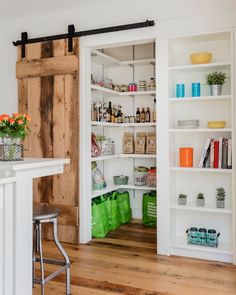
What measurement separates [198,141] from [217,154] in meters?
0.34

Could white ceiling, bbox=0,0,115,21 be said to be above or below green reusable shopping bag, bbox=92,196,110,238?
above

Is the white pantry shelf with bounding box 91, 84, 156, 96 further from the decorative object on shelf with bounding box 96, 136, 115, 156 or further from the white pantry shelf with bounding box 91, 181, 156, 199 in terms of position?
the white pantry shelf with bounding box 91, 181, 156, 199

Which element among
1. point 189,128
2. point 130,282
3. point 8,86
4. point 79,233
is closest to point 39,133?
point 8,86

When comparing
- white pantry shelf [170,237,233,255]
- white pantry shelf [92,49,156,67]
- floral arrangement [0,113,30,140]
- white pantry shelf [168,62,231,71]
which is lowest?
white pantry shelf [170,237,233,255]

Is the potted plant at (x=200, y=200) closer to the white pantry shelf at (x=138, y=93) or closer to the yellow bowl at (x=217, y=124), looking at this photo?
the yellow bowl at (x=217, y=124)

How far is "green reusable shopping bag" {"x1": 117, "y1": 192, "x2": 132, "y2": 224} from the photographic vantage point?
4340mm

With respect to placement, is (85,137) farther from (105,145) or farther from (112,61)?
(112,61)

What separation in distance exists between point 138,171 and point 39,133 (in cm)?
136

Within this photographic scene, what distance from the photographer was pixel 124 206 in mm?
4406

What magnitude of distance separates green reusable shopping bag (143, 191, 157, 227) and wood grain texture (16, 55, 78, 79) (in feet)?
5.89

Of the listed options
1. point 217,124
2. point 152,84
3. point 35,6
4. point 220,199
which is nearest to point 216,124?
point 217,124

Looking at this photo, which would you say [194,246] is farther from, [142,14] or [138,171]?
[142,14]

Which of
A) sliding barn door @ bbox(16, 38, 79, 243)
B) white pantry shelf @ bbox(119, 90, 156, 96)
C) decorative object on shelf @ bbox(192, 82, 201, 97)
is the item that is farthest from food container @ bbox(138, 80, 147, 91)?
decorative object on shelf @ bbox(192, 82, 201, 97)

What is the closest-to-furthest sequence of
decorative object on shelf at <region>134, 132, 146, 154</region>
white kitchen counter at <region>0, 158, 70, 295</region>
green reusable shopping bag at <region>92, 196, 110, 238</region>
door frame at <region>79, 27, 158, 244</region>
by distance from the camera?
white kitchen counter at <region>0, 158, 70, 295</region> → door frame at <region>79, 27, 158, 244</region> → green reusable shopping bag at <region>92, 196, 110, 238</region> → decorative object on shelf at <region>134, 132, 146, 154</region>
